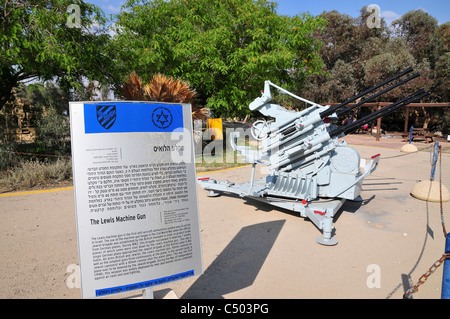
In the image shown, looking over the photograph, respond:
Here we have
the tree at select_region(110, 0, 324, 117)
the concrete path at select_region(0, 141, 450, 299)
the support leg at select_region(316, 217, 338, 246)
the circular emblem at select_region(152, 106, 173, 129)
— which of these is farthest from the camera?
the tree at select_region(110, 0, 324, 117)

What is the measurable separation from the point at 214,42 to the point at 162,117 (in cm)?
888

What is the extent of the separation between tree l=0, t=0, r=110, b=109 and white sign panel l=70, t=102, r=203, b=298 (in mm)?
6291

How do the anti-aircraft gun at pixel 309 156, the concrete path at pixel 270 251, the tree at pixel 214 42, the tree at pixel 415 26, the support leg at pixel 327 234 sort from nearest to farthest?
the concrete path at pixel 270 251, the support leg at pixel 327 234, the anti-aircraft gun at pixel 309 156, the tree at pixel 214 42, the tree at pixel 415 26

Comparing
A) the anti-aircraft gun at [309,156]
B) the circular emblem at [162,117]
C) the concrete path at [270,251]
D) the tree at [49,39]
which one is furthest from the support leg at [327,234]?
the tree at [49,39]

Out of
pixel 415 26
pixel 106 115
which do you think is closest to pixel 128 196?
pixel 106 115

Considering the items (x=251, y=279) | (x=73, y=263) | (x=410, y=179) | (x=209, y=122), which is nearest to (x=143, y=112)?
(x=251, y=279)

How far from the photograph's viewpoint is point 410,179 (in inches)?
332

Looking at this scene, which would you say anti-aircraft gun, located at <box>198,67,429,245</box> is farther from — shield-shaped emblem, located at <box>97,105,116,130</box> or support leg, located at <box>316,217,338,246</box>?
shield-shaped emblem, located at <box>97,105,116,130</box>

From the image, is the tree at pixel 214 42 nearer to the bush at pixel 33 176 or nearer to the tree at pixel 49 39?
→ the tree at pixel 49 39

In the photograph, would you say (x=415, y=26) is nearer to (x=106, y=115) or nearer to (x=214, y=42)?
(x=214, y=42)

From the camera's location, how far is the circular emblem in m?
2.33

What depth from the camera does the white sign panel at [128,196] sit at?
7.00 feet

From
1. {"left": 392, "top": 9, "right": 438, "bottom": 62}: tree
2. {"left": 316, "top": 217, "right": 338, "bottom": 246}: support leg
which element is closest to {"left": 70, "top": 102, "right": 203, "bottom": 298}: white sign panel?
{"left": 316, "top": 217, "right": 338, "bottom": 246}: support leg
